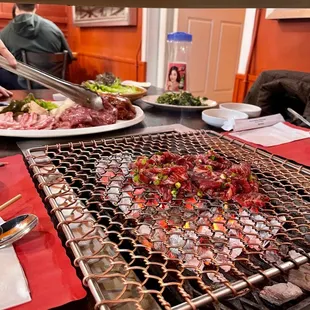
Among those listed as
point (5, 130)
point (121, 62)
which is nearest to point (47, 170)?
point (5, 130)

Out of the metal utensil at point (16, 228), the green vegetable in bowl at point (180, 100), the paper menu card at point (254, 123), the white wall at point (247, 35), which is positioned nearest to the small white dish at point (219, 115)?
the paper menu card at point (254, 123)

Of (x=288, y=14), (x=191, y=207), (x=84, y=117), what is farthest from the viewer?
(x=288, y=14)

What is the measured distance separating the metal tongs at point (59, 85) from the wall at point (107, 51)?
279cm

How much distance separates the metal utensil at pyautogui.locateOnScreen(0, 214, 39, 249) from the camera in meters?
0.57

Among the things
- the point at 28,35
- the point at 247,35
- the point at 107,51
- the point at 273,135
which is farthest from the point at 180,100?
the point at 107,51

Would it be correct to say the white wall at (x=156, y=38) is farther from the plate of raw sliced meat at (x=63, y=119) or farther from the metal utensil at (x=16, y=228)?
the metal utensil at (x=16, y=228)

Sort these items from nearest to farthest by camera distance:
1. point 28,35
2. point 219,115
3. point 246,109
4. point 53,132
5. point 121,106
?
point 53,132, point 121,106, point 219,115, point 246,109, point 28,35

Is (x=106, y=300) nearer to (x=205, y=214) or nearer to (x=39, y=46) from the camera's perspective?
(x=205, y=214)

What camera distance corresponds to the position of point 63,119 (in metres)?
1.25

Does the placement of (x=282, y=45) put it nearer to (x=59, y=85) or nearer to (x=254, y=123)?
(x=254, y=123)

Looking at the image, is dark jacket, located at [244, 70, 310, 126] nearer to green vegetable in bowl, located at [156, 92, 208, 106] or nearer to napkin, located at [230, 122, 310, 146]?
napkin, located at [230, 122, 310, 146]

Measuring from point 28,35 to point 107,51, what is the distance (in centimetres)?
127

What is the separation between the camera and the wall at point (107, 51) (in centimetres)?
410

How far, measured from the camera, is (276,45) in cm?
262
